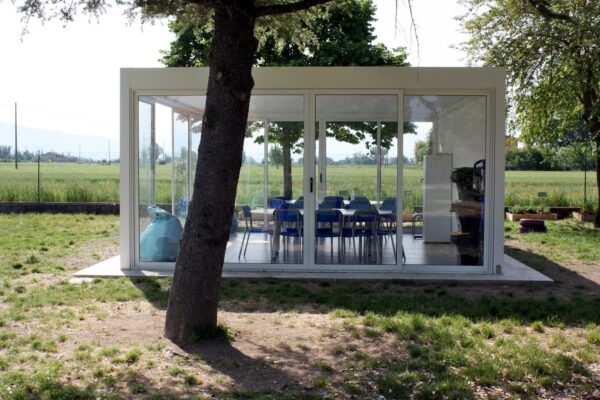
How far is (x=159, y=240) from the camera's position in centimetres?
1043

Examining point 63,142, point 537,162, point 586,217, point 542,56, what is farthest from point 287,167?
point 537,162

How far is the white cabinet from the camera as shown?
10.1 m

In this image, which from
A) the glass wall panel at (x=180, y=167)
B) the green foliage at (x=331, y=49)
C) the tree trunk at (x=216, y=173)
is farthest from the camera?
the green foliage at (x=331, y=49)

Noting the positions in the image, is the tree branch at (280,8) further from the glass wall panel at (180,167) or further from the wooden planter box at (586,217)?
the wooden planter box at (586,217)

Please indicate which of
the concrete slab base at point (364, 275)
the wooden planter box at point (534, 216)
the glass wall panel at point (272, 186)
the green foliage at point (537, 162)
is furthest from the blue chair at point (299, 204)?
the green foliage at point (537, 162)

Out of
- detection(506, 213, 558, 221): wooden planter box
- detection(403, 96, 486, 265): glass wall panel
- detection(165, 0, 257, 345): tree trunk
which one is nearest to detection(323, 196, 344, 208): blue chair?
detection(403, 96, 486, 265): glass wall panel

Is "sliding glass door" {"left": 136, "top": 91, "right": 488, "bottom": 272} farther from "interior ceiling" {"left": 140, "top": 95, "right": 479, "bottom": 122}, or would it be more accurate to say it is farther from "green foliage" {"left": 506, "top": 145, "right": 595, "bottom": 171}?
"green foliage" {"left": 506, "top": 145, "right": 595, "bottom": 171}

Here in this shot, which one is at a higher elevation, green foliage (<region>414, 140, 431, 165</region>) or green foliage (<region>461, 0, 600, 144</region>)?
green foliage (<region>461, 0, 600, 144</region>)

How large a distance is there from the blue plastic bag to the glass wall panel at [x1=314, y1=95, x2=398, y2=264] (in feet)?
6.71

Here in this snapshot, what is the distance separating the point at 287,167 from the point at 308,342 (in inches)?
166

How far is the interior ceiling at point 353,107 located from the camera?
10.1 meters

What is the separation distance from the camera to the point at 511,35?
628 inches

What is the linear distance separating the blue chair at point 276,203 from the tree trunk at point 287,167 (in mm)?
133

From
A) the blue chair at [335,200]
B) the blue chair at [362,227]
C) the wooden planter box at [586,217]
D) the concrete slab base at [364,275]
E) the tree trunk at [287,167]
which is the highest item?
the tree trunk at [287,167]
